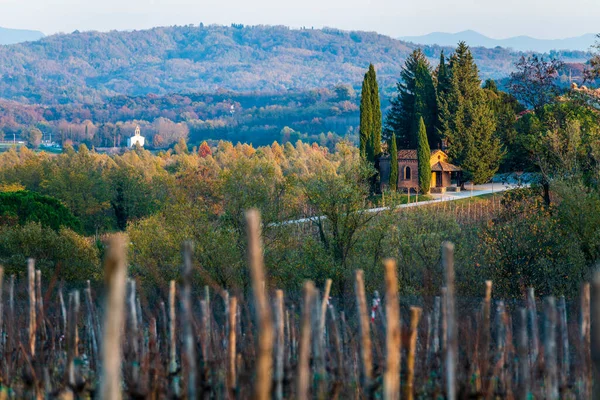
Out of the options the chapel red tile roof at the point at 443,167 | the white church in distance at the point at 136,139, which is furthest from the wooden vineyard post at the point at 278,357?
the white church in distance at the point at 136,139

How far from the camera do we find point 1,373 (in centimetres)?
1192

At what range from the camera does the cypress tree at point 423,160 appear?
46344mm

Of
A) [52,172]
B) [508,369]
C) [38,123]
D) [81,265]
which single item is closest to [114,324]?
[508,369]

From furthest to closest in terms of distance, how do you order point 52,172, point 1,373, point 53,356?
point 52,172 < point 53,356 < point 1,373

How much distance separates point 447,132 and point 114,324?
44.7 m

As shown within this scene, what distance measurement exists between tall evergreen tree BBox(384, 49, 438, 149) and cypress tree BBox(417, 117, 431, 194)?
3.79 metres

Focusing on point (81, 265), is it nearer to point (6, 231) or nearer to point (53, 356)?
point (6, 231)

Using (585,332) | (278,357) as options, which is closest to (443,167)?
(585,332)

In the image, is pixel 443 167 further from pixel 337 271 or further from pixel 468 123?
pixel 337 271

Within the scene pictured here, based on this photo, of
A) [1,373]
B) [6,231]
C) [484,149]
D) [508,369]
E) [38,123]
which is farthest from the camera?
[38,123]

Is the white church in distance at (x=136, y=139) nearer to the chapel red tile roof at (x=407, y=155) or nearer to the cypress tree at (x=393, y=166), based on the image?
the chapel red tile roof at (x=407, y=155)

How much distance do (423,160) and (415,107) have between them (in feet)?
18.6

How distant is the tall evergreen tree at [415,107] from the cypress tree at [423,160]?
379 centimetres

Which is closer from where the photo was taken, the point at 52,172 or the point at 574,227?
the point at 574,227
